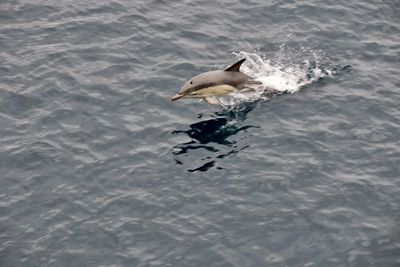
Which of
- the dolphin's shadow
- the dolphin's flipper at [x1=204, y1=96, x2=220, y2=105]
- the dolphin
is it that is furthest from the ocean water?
the dolphin

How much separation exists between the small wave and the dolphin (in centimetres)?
60

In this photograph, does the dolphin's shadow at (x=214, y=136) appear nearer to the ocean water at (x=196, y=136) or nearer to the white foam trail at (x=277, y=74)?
the ocean water at (x=196, y=136)

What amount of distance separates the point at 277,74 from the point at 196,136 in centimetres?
515

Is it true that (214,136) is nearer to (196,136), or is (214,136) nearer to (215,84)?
(196,136)

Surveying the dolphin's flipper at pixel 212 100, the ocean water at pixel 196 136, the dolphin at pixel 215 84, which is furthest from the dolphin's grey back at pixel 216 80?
the ocean water at pixel 196 136

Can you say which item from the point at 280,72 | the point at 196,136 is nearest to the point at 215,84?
the point at 196,136

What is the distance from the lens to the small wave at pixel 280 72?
28.0 meters

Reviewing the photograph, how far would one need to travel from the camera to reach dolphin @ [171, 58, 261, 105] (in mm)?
26281

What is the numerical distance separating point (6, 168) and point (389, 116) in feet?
47.5

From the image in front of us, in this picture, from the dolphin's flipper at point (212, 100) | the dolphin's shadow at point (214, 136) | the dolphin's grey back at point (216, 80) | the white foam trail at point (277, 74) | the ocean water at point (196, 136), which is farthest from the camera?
the white foam trail at point (277, 74)

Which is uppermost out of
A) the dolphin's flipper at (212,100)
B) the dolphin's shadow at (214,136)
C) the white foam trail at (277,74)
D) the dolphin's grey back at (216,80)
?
the dolphin's grey back at (216,80)

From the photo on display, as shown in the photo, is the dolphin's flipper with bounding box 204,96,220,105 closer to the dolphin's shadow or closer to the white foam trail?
the dolphin's shadow

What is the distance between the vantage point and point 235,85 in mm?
27062

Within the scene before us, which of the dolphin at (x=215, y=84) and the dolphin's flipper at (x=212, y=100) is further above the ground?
the dolphin at (x=215, y=84)
